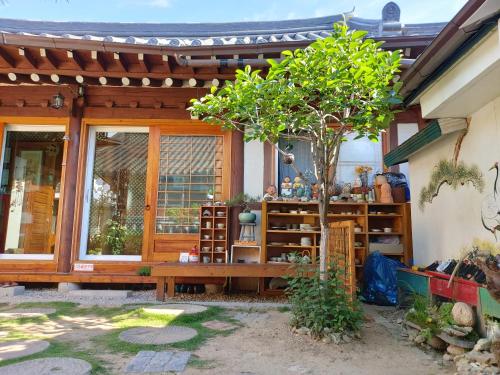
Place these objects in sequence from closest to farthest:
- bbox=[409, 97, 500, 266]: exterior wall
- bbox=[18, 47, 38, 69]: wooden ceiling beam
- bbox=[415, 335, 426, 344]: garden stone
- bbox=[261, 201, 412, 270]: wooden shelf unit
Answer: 1. bbox=[415, 335, 426, 344]: garden stone
2. bbox=[409, 97, 500, 266]: exterior wall
3. bbox=[18, 47, 38, 69]: wooden ceiling beam
4. bbox=[261, 201, 412, 270]: wooden shelf unit

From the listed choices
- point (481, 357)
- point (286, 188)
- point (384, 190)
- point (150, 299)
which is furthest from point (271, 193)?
point (481, 357)

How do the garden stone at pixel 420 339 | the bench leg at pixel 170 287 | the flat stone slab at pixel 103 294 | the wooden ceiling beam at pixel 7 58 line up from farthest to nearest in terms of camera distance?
1. the wooden ceiling beam at pixel 7 58
2. the flat stone slab at pixel 103 294
3. the bench leg at pixel 170 287
4. the garden stone at pixel 420 339

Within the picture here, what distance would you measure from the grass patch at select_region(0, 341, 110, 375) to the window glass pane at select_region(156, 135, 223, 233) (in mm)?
3042

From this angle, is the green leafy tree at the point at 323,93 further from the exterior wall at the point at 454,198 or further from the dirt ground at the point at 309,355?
the exterior wall at the point at 454,198

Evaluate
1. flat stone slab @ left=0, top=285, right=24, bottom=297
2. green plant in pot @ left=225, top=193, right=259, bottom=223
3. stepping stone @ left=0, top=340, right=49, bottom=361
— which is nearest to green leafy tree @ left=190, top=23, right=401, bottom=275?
green plant in pot @ left=225, top=193, right=259, bottom=223

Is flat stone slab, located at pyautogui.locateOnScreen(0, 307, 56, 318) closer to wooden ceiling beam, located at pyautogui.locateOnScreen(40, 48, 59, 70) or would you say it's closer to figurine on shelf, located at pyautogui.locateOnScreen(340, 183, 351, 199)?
wooden ceiling beam, located at pyautogui.locateOnScreen(40, 48, 59, 70)

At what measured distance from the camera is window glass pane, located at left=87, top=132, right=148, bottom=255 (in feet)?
19.1

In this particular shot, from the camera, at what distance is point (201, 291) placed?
5.36 meters

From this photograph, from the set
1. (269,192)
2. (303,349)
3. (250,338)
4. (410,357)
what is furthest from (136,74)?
(410,357)

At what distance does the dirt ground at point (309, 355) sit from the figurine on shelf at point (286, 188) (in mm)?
2529

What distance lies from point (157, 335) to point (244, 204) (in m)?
2.79

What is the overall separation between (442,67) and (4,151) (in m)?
6.35

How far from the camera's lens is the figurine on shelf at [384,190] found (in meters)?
5.34

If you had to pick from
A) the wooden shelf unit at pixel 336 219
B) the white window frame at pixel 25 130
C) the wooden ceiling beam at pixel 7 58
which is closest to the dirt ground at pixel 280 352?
the wooden shelf unit at pixel 336 219
